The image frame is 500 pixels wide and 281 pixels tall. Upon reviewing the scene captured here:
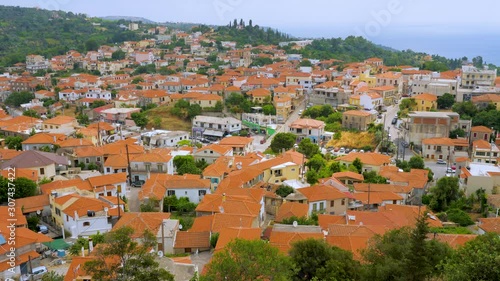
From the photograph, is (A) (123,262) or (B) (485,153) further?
(B) (485,153)

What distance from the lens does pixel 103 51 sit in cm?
7362

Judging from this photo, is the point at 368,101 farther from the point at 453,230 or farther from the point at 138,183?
the point at 453,230

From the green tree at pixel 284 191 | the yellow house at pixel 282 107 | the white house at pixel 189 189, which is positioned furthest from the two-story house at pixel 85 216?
the yellow house at pixel 282 107

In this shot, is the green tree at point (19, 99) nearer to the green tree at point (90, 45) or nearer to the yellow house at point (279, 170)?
the green tree at point (90, 45)

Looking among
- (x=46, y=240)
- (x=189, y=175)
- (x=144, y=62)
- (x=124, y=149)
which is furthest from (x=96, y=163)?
(x=144, y=62)

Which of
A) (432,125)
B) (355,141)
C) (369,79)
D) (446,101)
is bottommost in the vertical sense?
(355,141)

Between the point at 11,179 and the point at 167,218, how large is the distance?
23.9 ft

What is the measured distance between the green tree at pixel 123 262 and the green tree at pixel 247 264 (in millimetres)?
1041

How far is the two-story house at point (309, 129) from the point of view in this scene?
109 feet

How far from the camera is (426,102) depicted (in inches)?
1423

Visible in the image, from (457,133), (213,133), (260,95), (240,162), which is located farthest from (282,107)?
(240,162)

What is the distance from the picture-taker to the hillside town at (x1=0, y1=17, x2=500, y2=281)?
14.7m

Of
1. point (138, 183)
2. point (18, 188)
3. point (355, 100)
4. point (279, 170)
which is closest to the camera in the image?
point (18, 188)

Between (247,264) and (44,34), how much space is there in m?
87.4
